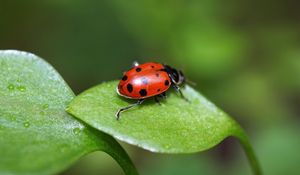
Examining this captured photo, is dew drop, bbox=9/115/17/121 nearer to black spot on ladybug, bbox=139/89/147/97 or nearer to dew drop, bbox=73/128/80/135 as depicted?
dew drop, bbox=73/128/80/135

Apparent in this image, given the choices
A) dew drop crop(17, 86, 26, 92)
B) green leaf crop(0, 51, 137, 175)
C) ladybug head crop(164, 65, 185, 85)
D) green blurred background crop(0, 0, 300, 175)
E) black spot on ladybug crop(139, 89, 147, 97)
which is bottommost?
green blurred background crop(0, 0, 300, 175)

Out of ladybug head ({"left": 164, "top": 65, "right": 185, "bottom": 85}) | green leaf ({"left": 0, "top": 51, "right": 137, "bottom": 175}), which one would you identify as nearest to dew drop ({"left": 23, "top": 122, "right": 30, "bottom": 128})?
green leaf ({"left": 0, "top": 51, "right": 137, "bottom": 175})

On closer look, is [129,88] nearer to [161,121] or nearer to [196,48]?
[161,121]

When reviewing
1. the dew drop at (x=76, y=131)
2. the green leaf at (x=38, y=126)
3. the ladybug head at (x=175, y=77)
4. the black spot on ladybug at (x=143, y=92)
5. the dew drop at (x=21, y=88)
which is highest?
the dew drop at (x=21, y=88)

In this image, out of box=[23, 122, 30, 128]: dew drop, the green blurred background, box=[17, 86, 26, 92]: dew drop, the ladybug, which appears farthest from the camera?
the green blurred background

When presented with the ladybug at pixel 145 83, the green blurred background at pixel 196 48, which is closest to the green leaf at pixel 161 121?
the ladybug at pixel 145 83

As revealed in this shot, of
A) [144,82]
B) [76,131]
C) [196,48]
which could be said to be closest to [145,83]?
[144,82]

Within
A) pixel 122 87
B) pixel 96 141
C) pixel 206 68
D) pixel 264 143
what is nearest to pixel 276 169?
pixel 264 143

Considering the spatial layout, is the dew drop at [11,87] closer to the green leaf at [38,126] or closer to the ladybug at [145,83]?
the green leaf at [38,126]
